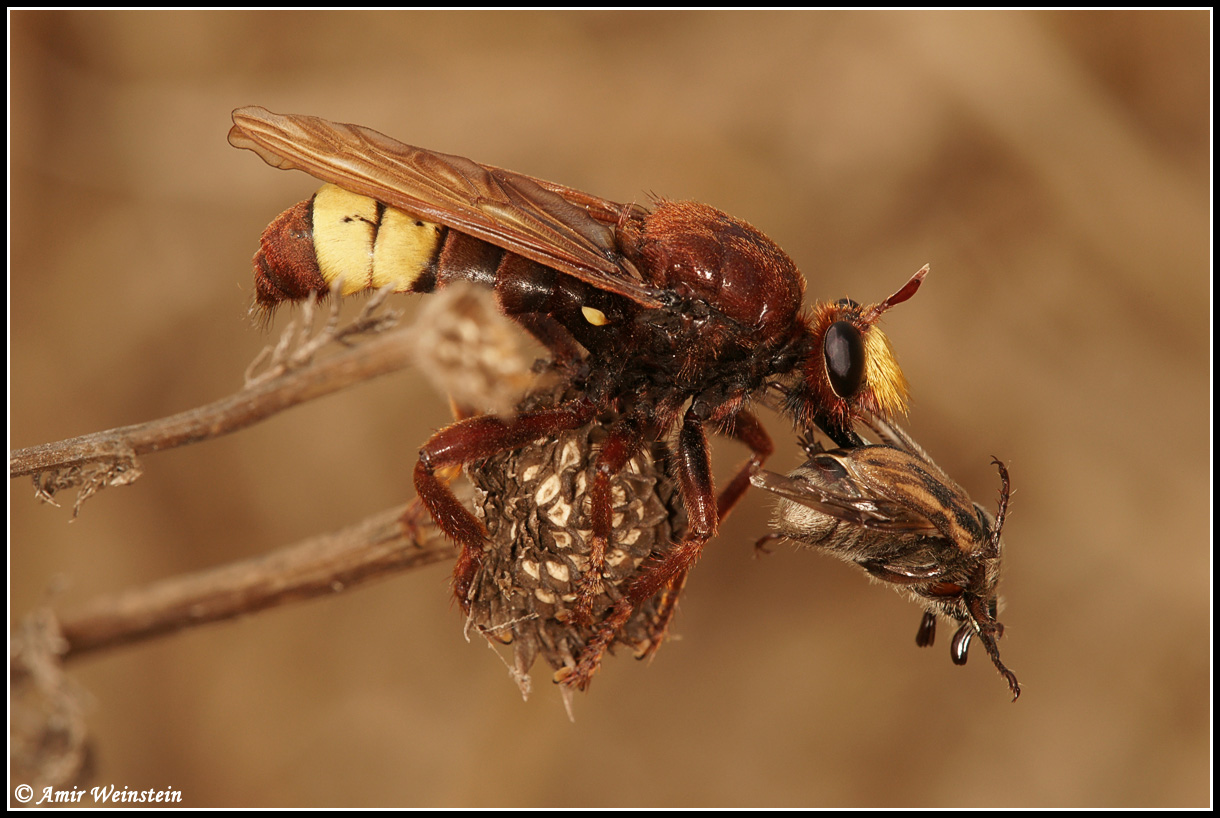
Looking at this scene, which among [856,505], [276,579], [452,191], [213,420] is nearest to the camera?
[213,420]

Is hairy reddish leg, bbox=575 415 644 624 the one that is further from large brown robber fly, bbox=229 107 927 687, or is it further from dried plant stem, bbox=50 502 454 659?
dried plant stem, bbox=50 502 454 659

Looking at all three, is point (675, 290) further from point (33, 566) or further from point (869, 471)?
point (33, 566)

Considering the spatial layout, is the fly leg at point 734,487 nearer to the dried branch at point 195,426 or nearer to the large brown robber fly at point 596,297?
the large brown robber fly at point 596,297

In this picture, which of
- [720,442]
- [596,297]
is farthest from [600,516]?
[720,442]

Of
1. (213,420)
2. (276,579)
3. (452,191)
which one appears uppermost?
(452,191)

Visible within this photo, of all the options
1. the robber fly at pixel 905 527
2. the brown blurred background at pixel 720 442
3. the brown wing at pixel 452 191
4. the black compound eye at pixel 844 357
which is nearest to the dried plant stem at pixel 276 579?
the brown wing at pixel 452 191

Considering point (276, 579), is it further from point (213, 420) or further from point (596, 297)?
point (596, 297)
